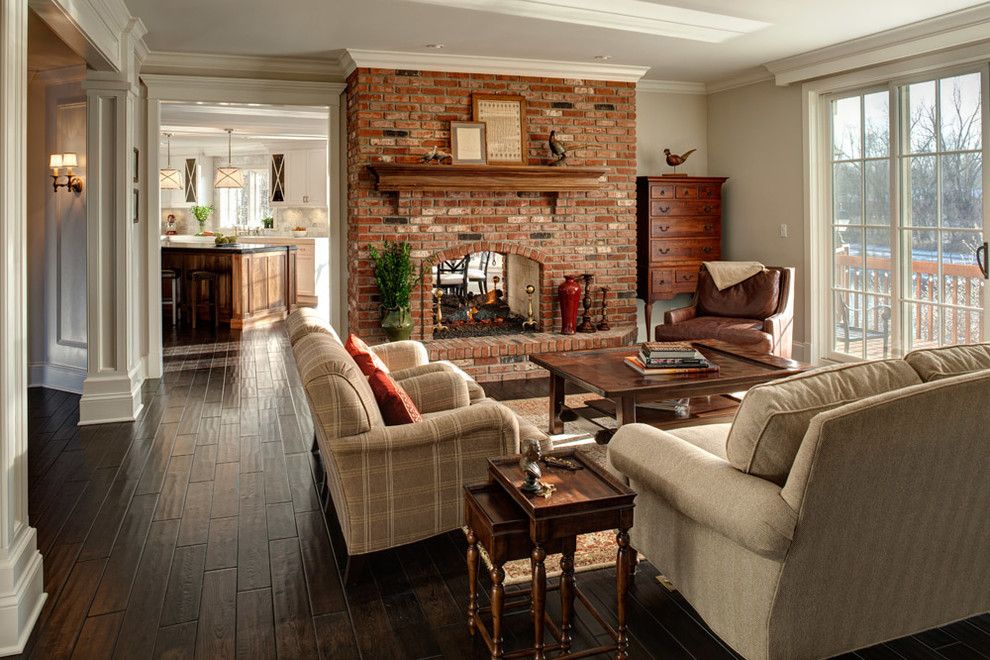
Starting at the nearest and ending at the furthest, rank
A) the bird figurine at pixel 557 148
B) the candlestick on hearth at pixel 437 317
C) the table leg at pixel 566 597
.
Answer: the table leg at pixel 566 597, the bird figurine at pixel 557 148, the candlestick on hearth at pixel 437 317

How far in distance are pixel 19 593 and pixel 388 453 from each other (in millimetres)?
1182

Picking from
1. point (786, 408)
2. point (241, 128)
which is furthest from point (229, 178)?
point (786, 408)

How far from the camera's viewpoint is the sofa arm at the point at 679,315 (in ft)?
20.3

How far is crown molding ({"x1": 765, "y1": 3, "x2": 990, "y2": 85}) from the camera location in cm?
503

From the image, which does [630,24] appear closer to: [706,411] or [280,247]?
[706,411]

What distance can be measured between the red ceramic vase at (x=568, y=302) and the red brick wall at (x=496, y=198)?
13cm

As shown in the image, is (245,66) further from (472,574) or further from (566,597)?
(566,597)

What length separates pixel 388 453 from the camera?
2.70 m

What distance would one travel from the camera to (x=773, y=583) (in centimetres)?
191

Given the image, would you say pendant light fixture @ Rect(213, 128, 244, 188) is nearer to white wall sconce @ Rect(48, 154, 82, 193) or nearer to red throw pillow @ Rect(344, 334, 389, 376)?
white wall sconce @ Rect(48, 154, 82, 193)

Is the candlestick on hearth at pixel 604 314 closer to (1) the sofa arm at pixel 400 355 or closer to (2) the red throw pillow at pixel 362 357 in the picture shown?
(1) the sofa arm at pixel 400 355

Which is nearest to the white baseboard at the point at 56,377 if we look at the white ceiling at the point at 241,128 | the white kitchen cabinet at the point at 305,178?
the white ceiling at the point at 241,128

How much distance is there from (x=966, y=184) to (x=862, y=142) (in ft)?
3.30

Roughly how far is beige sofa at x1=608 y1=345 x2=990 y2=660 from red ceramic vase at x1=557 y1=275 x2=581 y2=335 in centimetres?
439
